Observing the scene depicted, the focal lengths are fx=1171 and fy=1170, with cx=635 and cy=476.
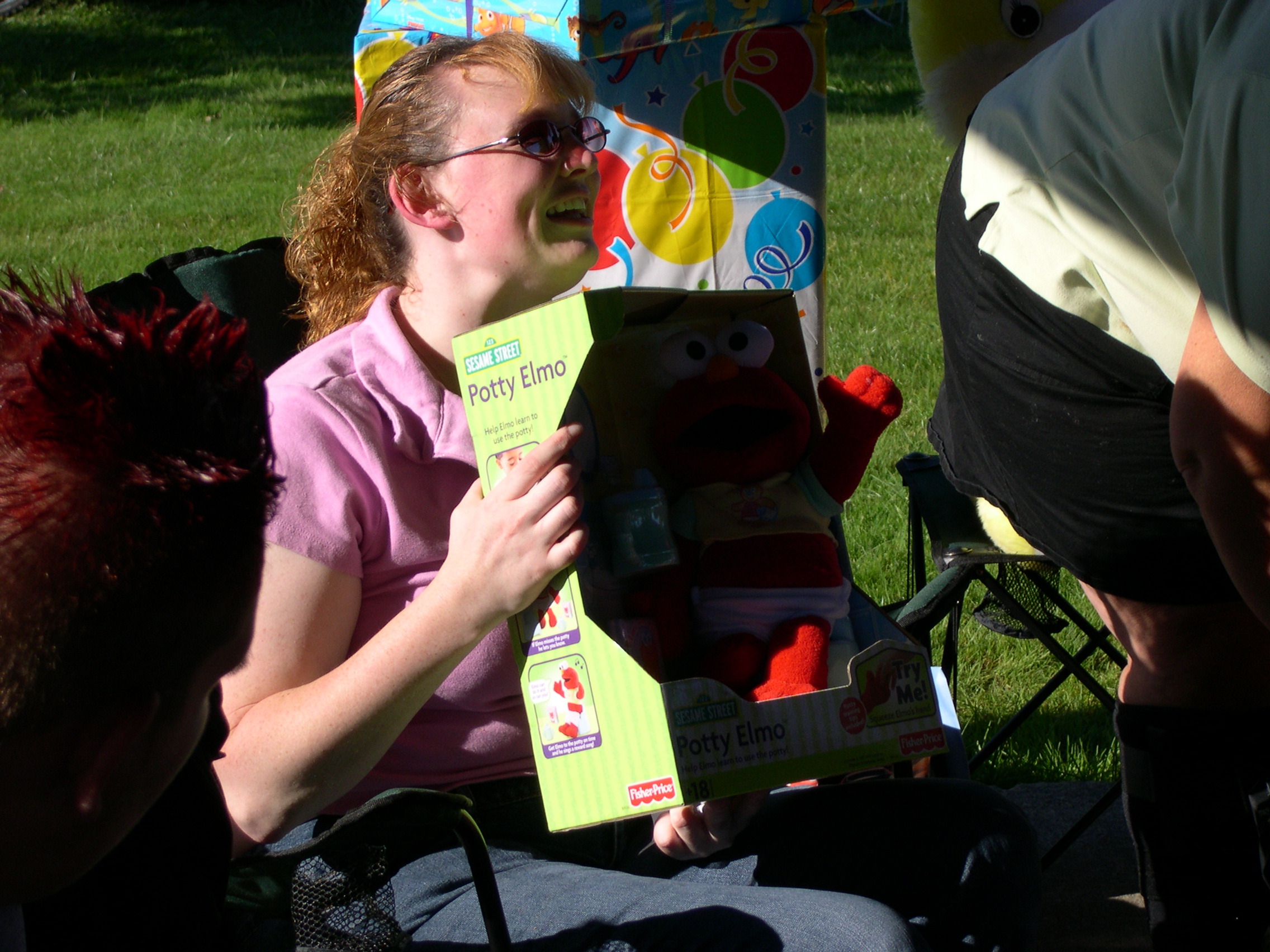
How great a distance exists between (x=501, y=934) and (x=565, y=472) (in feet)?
1.65

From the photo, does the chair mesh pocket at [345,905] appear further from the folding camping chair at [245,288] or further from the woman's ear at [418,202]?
the folding camping chair at [245,288]

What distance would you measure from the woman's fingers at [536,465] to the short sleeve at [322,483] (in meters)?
0.22

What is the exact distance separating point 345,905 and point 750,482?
0.78 meters

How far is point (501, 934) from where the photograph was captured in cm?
127

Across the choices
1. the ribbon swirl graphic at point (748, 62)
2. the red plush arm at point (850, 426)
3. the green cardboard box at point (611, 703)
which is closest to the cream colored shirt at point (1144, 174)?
the red plush arm at point (850, 426)

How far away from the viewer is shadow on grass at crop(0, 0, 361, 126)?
32.4 feet

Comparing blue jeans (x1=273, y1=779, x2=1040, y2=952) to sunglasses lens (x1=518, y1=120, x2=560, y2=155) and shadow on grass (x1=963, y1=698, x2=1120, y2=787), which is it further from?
shadow on grass (x1=963, y1=698, x2=1120, y2=787)

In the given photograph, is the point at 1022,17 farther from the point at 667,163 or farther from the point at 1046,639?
the point at 667,163

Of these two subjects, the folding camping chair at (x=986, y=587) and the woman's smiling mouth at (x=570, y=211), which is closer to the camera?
the woman's smiling mouth at (x=570, y=211)

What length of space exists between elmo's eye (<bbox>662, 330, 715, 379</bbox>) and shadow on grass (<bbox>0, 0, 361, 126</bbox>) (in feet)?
26.0

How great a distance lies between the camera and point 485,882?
126 centimetres

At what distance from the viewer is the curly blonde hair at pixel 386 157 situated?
1662 mm

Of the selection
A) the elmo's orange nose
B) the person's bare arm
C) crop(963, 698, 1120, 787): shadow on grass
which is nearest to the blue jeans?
the person's bare arm

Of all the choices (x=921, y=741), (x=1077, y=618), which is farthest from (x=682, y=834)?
(x=1077, y=618)
